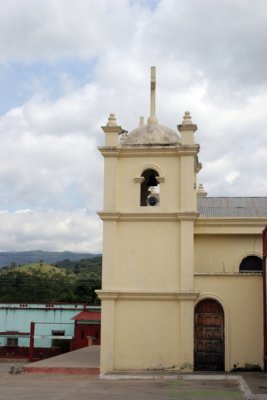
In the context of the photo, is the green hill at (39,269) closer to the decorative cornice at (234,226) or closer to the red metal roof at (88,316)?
the red metal roof at (88,316)

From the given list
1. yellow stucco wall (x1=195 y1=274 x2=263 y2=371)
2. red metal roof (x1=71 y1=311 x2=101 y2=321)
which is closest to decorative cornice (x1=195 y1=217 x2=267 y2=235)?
yellow stucco wall (x1=195 y1=274 x2=263 y2=371)

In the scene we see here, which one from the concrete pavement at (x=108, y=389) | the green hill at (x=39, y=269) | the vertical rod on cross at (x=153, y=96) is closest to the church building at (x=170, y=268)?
the vertical rod on cross at (x=153, y=96)

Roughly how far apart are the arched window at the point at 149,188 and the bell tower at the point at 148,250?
0.04 metres

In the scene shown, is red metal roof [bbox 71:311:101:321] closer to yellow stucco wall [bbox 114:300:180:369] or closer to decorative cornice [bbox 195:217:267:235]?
yellow stucco wall [bbox 114:300:180:369]

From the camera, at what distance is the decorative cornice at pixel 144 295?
2023 cm

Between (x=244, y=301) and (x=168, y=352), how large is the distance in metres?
2.99

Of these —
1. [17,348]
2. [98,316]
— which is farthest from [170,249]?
[17,348]

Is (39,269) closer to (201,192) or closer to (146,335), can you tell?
(201,192)

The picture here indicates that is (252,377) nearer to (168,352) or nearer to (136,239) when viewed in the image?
(168,352)

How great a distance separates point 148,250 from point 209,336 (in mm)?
3464

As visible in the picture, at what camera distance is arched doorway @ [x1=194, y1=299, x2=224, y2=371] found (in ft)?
66.1

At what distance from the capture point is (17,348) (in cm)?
3428

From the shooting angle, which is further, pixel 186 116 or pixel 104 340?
pixel 186 116

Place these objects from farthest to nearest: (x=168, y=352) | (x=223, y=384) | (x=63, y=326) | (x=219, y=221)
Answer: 1. (x=63, y=326)
2. (x=219, y=221)
3. (x=168, y=352)
4. (x=223, y=384)
